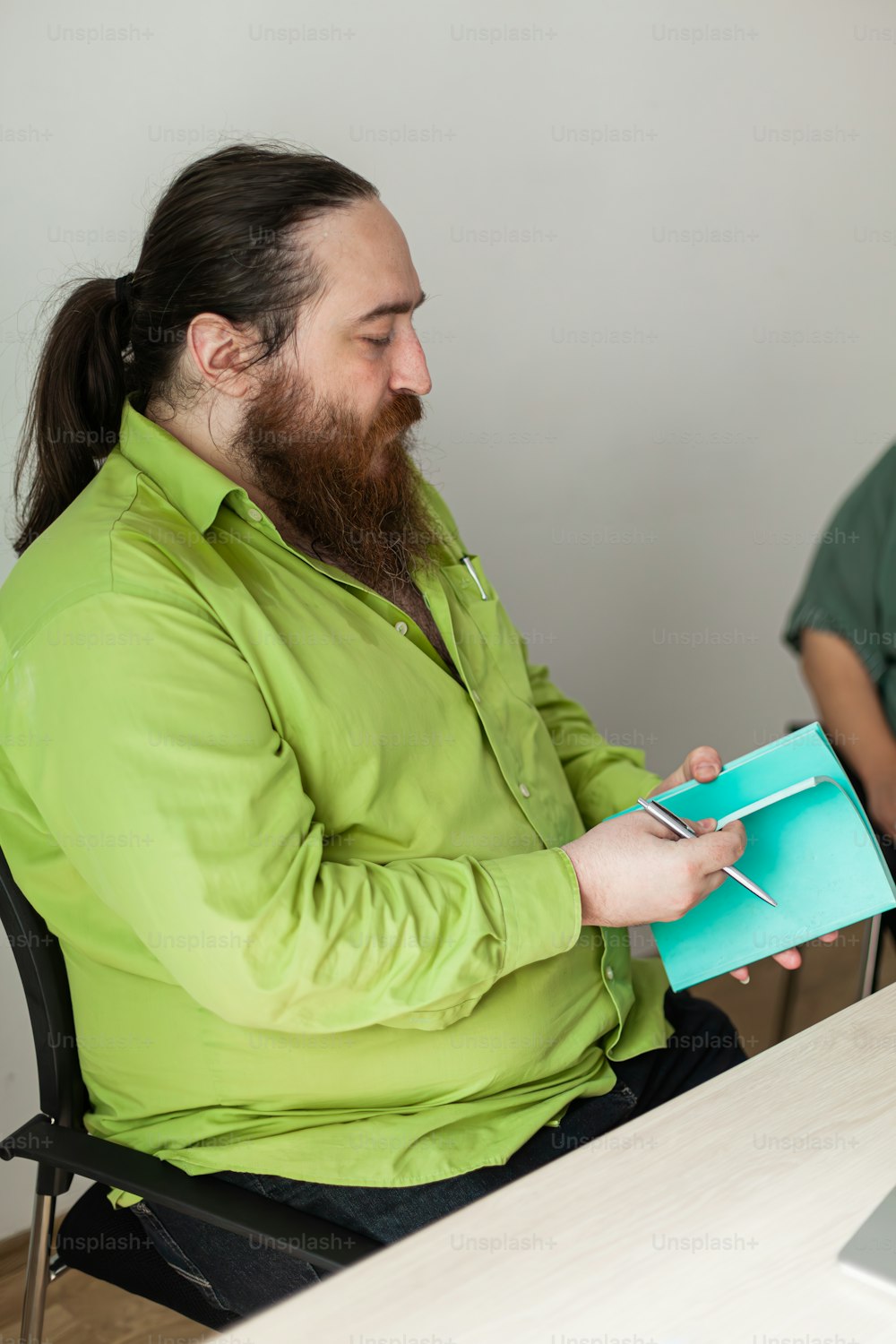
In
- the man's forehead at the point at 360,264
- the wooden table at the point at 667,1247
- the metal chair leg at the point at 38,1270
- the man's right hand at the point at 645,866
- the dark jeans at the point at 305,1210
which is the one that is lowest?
the metal chair leg at the point at 38,1270

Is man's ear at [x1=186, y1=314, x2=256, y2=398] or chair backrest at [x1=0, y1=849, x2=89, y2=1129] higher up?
man's ear at [x1=186, y1=314, x2=256, y2=398]

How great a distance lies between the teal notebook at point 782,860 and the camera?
1.26 metres

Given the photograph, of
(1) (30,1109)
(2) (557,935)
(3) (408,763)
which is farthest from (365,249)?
(1) (30,1109)

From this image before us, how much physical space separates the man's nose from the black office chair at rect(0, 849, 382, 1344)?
0.71 meters

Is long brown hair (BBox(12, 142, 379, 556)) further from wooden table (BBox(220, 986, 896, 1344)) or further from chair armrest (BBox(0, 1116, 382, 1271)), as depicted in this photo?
wooden table (BBox(220, 986, 896, 1344))

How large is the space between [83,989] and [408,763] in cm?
43

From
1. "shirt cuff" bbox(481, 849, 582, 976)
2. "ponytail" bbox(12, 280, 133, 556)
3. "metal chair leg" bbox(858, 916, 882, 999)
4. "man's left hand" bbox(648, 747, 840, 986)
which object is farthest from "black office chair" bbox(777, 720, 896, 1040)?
"ponytail" bbox(12, 280, 133, 556)

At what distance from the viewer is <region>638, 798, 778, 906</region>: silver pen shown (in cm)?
127

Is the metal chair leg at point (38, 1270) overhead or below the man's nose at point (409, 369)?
below

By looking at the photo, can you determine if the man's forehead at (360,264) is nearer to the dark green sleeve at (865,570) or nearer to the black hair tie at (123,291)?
the black hair tie at (123,291)

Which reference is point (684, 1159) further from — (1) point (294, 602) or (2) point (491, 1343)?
(1) point (294, 602)

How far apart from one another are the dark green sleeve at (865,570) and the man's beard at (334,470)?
0.78 m

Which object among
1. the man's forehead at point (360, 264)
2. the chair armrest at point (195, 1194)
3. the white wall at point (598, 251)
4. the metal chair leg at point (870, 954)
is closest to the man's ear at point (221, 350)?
the man's forehead at point (360, 264)

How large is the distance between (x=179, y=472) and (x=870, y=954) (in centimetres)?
132
